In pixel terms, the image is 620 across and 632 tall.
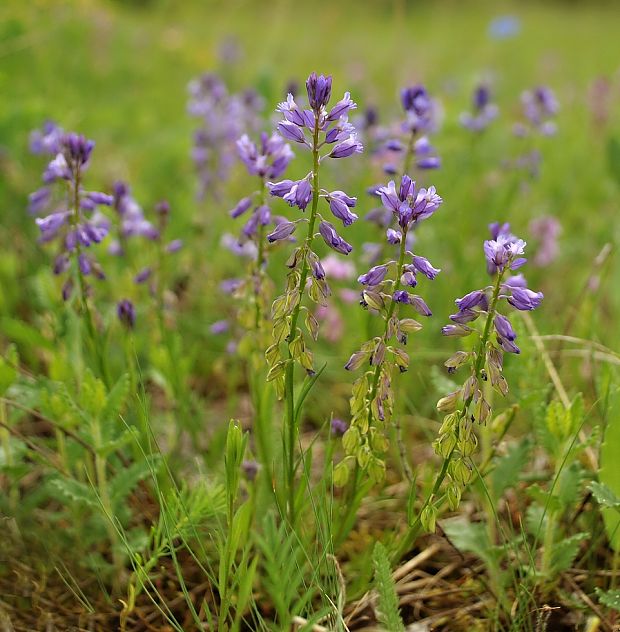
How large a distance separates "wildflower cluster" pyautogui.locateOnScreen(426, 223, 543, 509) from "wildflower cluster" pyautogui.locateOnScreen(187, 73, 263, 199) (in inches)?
105

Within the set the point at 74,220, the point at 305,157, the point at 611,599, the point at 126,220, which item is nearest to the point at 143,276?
the point at 126,220

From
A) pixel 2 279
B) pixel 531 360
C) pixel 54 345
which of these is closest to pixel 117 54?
pixel 2 279

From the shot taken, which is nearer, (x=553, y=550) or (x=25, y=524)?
(x=553, y=550)

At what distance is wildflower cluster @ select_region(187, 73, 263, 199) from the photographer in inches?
159

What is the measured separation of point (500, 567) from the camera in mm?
2096

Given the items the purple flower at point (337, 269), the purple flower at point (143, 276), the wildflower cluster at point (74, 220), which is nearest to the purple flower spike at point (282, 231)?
the wildflower cluster at point (74, 220)

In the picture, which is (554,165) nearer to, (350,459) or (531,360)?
(531,360)

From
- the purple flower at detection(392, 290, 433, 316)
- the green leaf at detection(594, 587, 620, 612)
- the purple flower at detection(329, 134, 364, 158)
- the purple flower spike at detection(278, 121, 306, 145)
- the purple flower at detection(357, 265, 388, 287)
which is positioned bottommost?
the green leaf at detection(594, 587, 620, 612)

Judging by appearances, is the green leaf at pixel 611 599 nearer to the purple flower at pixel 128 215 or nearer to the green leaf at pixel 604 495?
the green leaf at pixel 604 495

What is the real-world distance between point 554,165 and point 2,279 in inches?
163

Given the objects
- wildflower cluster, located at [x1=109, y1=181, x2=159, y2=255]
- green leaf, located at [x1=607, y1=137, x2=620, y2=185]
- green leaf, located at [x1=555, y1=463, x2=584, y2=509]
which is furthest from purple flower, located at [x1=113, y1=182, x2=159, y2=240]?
green leaf, located at [x1=607, y1=137, x2=620, y2=185]

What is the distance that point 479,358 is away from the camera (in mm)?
1581

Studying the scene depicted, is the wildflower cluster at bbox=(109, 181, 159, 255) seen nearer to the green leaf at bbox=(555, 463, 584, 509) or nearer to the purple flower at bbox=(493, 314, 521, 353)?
the purple flower at bbox=(493, 314, 521, 353)

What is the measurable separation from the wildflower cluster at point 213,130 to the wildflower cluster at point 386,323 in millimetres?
2529
